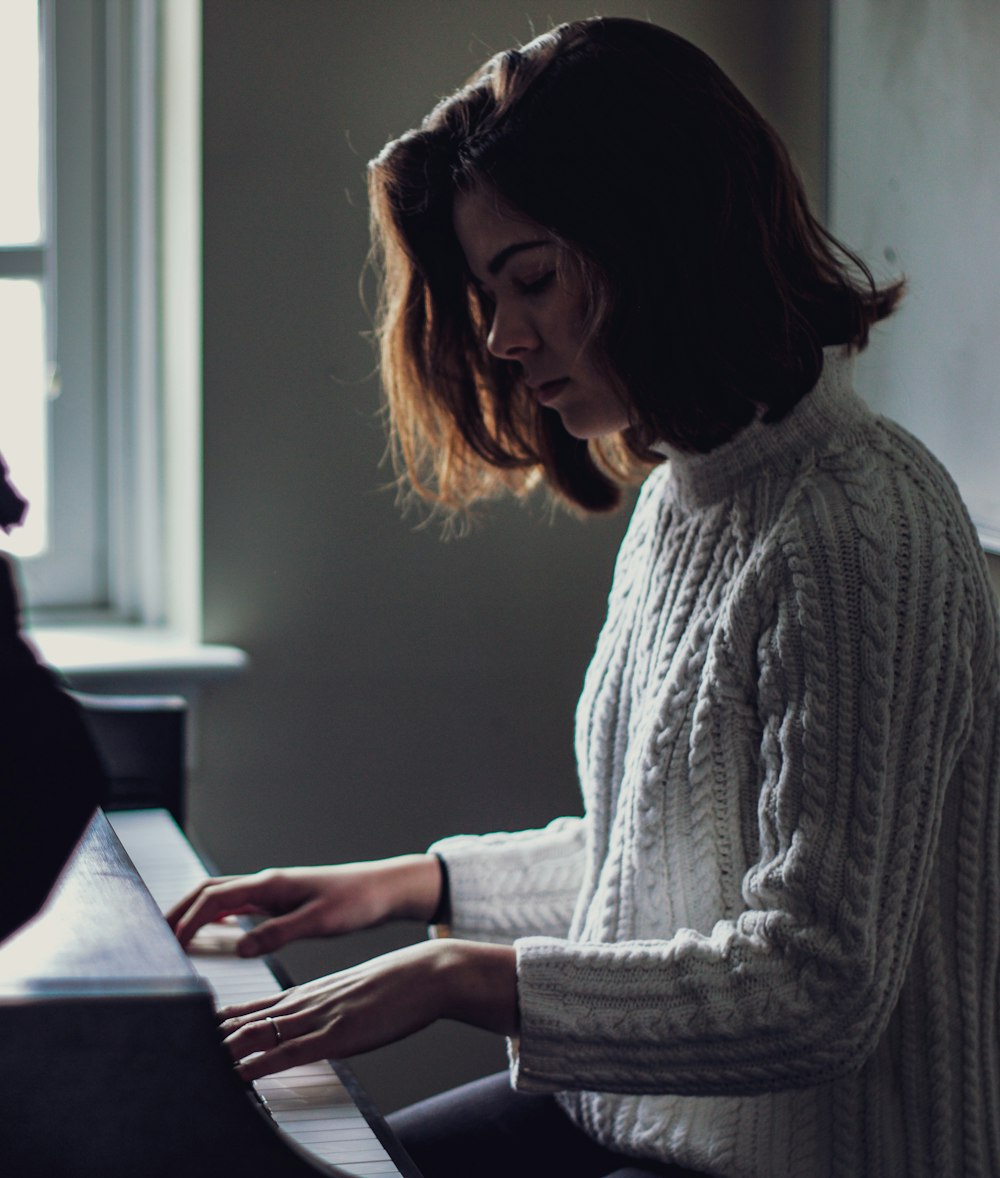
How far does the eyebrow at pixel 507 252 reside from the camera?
1069 millimetres

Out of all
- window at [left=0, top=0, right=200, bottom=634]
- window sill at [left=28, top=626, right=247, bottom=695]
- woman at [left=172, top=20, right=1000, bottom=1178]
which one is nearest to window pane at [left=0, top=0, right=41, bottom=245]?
window at [left=0, top=0, right=200, bottom=634]

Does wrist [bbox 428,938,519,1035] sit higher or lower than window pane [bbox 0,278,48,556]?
lower

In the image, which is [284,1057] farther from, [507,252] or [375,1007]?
[507,252]

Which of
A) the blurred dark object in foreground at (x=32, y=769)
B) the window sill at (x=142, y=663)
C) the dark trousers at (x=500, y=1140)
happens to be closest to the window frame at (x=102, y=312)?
the window sill at (x=142, y=663)

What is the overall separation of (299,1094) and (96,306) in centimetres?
122

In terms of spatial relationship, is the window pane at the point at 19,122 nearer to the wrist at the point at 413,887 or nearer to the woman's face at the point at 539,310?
the woman's face at the point at 539,310

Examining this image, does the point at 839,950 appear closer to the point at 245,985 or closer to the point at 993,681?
the point at 993,681

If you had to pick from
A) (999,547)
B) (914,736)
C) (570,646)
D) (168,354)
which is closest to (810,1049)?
(914,736)

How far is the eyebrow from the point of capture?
3.51 ft

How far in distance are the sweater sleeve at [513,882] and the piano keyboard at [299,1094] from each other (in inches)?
7.2

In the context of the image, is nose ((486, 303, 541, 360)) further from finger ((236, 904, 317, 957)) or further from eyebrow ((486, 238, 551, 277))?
finger ((236, 904, 317, 957))

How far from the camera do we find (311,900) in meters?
1.18

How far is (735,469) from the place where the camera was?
1054 mm

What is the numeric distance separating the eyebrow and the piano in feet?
1.97
